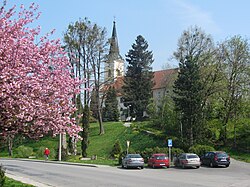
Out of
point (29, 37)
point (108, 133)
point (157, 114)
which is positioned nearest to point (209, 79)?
point (157, 114)

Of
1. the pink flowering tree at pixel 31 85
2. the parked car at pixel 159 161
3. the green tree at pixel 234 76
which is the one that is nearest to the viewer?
the pink flowering tree at pixel 31 85

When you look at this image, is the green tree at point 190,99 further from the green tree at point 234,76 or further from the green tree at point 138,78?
the green tree at point 138,78

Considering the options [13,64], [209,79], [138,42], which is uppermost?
[138,42]

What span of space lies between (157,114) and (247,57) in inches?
715

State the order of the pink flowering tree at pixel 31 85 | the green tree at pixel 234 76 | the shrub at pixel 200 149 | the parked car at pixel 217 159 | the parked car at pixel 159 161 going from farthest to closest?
1. the green tree at pixel 234 76
2. the shrub at pixel 200 149
3. the parked car at pixel 159 161
4. the parked car at pixel 217 159
5. the pink flowering tree at pixel 31 85

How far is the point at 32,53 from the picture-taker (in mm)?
10750

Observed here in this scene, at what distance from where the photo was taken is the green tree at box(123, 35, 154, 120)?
7425 cm

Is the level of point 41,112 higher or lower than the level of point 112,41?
lower

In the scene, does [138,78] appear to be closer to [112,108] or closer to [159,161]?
[112,108]

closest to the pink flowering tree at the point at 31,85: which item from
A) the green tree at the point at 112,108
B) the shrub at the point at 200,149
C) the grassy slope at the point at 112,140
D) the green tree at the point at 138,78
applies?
the shrub at the point at 200,149

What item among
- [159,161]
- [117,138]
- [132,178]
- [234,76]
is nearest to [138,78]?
[117,138]

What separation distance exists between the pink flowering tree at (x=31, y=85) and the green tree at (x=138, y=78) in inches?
2392

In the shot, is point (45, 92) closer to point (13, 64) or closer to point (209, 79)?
point (13, 64)

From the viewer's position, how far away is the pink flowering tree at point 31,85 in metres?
9.89
